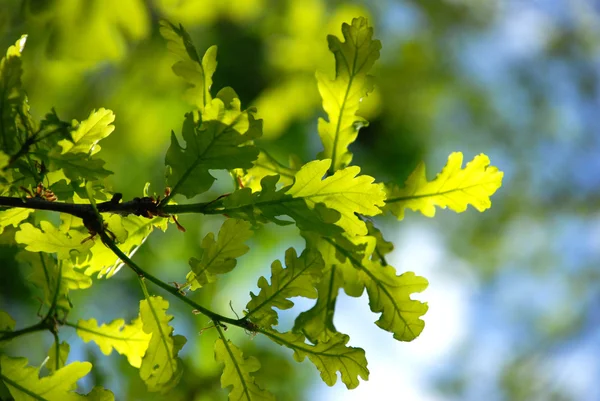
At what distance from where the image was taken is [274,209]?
2.10 ft

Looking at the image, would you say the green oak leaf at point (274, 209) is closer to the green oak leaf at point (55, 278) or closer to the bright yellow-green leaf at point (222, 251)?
the bright yellow-green leaf at point (222, 251)

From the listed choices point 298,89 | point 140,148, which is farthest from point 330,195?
point 140,148

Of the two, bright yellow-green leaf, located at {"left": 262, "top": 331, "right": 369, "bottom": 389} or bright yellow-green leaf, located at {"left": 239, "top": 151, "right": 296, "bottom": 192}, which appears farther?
bright yellow-green leaf, located at {"left": 239, "top": 151, "right": 296, "bottom": 192}

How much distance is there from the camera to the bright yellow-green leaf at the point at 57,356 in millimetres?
768

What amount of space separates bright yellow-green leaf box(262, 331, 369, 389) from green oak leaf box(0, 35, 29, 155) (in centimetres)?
35

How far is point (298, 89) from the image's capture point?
209cm

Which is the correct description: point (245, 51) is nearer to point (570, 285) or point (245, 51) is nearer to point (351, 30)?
point (351, 30)

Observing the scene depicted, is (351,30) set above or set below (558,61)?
below

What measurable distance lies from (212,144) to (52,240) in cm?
21

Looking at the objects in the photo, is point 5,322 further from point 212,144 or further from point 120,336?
point 212,144

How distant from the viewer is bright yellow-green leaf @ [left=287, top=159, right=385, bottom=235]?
0.64m

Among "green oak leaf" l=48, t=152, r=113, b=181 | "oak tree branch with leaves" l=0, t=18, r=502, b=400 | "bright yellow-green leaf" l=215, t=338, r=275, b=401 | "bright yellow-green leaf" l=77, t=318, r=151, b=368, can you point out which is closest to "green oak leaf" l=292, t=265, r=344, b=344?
"oak tree branch with leaves" l=0, t=18, r=502, b=400

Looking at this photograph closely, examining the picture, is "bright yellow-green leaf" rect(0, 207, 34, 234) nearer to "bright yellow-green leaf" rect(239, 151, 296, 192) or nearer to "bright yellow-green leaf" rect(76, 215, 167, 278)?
"bright yellow-green leaf" rect(76, 215, 167, 278)

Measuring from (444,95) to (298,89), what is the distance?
227 cm
